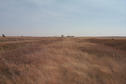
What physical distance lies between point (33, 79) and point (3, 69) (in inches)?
78.2

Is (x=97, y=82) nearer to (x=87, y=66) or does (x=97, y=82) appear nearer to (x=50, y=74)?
(x=87, y=66)

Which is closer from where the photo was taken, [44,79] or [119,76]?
[44,79]

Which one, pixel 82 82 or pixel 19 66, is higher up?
pixel 19 66

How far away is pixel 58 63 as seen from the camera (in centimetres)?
951

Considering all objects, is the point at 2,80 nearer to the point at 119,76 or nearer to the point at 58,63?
the point at 58,63

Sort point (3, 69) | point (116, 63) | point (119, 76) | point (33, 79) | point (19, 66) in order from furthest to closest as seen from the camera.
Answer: point (116, 63) → point (119, 76) → point (19, 66) → point (3, 69) → point (33, 79)

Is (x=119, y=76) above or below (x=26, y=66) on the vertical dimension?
below

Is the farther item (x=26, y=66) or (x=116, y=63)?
(x=116, y=63)

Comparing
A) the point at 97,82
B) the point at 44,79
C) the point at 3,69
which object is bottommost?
the point at 97,82

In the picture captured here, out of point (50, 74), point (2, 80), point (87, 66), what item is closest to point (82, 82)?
point (50, 74)

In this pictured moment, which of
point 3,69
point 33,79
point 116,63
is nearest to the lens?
point 33,79

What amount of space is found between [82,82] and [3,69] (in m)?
4.68

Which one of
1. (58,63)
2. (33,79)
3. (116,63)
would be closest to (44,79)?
(33,79)

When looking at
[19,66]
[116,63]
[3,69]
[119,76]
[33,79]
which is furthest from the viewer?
[116,63]
